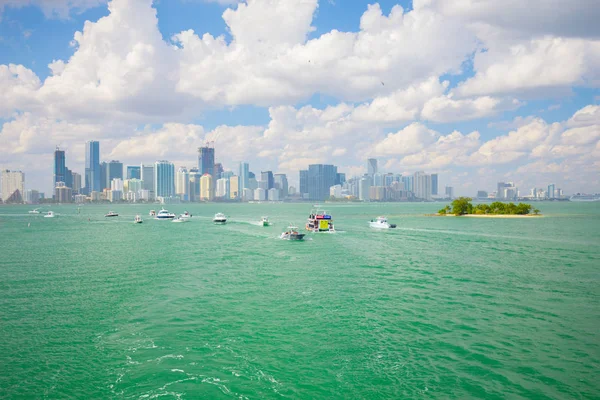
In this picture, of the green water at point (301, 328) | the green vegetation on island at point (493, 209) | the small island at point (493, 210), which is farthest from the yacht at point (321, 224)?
→ the green vegetation on island at point (493, 209)

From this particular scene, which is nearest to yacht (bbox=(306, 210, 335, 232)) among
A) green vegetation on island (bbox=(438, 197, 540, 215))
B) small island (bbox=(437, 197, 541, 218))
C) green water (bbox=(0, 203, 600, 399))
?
green water (bbox=(0, 203, 600, 399))

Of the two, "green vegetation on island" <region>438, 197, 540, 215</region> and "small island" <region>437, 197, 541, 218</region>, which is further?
"green vegetation on island" <region>438, 197, 540, 215</region>

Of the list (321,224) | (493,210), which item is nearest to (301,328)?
(321,224)

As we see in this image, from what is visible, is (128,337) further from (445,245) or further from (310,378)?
(445,245)

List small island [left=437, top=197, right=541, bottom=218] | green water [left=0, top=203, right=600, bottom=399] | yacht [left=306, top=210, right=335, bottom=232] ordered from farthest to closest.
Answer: small island [left=437, top=197, right=541, bottom=218], yacht [left=306, top=210, right=335, bottom=232], green water [left=0, top=203, right=600, bottom=399]

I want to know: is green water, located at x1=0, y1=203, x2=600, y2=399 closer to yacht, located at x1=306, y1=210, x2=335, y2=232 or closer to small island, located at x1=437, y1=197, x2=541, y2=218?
yacht, located at x1=306, y1=210, x2=335, y2=232

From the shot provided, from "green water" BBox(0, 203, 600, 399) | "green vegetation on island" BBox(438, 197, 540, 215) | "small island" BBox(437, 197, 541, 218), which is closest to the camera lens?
"green water" BBox(0, 203, 600, 399)

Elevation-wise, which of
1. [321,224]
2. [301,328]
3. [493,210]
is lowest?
[301,328]

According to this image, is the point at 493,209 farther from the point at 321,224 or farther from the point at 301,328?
the point at 301,328

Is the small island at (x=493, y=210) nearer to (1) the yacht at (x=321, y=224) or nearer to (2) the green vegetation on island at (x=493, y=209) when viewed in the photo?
(2) the green vegetation on island at (x=493, y=209)
